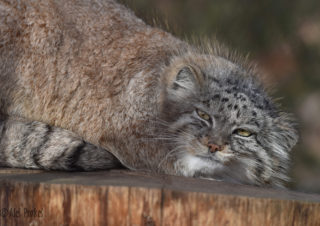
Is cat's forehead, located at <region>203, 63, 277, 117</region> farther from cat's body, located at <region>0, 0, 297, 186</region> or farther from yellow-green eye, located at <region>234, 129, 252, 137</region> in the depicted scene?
yellow-green eye, located at <region>234, 129, 252, 137</region>

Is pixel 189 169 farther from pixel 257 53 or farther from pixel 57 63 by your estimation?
pixel 257 53

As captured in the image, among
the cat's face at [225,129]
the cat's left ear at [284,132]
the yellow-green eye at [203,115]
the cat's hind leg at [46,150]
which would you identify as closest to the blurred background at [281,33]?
the cat's left ear at [284,132]

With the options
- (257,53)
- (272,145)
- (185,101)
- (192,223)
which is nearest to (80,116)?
(185,101)

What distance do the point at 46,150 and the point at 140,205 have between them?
1375mm

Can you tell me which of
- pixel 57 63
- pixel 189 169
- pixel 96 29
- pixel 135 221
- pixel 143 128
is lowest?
pixel 135 221

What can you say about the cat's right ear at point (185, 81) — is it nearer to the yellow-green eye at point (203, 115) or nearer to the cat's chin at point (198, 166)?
the yellow-green eye at point (203, 115)

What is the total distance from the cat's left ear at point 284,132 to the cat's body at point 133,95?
12 mm

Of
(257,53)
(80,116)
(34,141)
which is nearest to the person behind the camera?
(34,141)

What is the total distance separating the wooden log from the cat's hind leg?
710 mm

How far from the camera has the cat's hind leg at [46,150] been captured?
465 cm

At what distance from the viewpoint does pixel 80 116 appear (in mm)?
5691

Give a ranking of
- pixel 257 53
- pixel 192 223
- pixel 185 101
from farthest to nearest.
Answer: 1. pixel 257 53
2. pixel 185 101
3. pixel 192 223

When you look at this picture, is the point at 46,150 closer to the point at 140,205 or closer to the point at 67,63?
the point at 67,63

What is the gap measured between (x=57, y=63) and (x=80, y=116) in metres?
0.57
